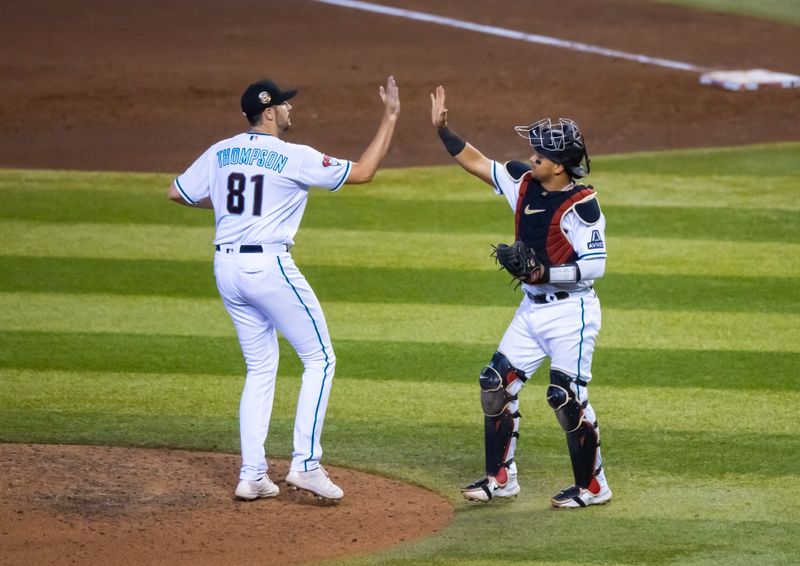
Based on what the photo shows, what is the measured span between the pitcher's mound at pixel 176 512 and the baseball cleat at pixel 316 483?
6 centimetres

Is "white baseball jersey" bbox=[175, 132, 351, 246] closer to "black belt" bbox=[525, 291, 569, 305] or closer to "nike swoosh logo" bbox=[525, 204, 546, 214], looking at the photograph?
"nike swoosh logo" bbox=[525, 204, 546, 214]

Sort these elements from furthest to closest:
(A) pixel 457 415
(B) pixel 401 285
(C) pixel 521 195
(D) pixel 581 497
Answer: (B) pixel 401 285 → (A) pixel 457 415 → (C) pixel 521 195 → (D) pixel 581 497

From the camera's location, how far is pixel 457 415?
25.0 feet

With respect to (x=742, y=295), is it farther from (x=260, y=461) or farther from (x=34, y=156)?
(x=34, y=156)

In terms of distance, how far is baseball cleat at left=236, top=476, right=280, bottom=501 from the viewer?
6191mm

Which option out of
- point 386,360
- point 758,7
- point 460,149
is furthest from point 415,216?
point 758,7

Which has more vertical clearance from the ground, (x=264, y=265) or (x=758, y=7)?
(x=758, y=7)

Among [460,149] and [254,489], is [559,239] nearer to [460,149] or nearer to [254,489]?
[460,149]

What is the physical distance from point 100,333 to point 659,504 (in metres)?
4.20

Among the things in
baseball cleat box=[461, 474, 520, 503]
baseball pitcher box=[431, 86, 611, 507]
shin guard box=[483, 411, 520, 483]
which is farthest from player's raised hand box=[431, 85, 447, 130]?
baseball cleat box=[461, 474, 520, 503]

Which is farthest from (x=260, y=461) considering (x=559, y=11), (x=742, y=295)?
(x=559, y=11)

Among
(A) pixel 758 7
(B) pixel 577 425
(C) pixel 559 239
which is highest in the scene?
(A) pixel 758 7

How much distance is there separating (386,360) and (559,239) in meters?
2.54

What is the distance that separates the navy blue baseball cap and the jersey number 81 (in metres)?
0.30
